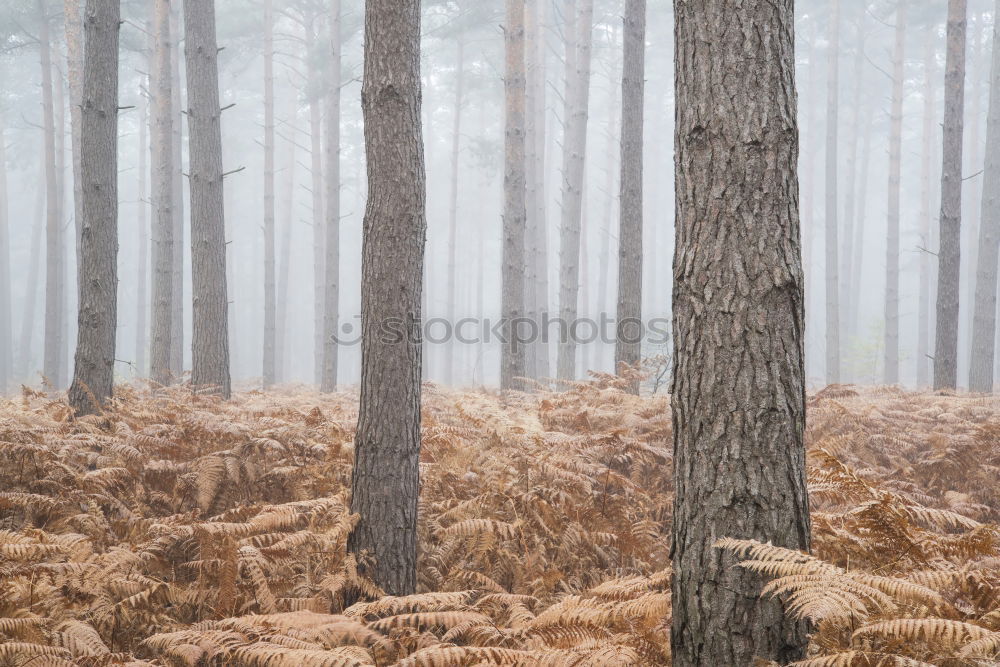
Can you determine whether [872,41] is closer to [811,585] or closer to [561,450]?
[561,450]

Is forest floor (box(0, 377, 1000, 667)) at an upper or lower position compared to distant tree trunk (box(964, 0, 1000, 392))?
lower

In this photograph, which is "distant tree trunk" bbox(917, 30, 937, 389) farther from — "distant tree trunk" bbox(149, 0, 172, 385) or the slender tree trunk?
"distant tree trunk" bbox(149, 0, 172, 385)

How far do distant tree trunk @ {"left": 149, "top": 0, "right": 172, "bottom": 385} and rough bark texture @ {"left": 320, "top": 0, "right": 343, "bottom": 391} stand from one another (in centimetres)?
320

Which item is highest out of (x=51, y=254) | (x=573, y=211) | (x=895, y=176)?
(x=895, y=176)

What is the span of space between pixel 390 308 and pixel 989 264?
1378 centimetres

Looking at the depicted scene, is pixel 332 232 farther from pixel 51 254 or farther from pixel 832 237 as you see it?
pixel 832 237

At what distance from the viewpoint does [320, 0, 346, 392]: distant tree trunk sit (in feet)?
50.9

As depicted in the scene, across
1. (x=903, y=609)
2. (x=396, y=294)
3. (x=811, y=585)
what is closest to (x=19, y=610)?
(x=396, y=294)

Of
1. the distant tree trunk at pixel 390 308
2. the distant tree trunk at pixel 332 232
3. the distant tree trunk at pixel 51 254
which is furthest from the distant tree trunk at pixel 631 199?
the distant tree trunk at pixel 51 254

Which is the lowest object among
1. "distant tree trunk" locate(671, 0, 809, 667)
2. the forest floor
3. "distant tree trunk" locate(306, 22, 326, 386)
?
the forest floor

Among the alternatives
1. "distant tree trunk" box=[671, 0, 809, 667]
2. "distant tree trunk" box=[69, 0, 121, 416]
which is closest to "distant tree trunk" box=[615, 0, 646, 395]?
"distant tree trunk" box=[69, 0, 121, 416]

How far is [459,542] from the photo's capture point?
4.46 metres

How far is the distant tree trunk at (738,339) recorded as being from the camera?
247 centimetres

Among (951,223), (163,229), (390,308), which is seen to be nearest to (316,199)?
(163,229)
